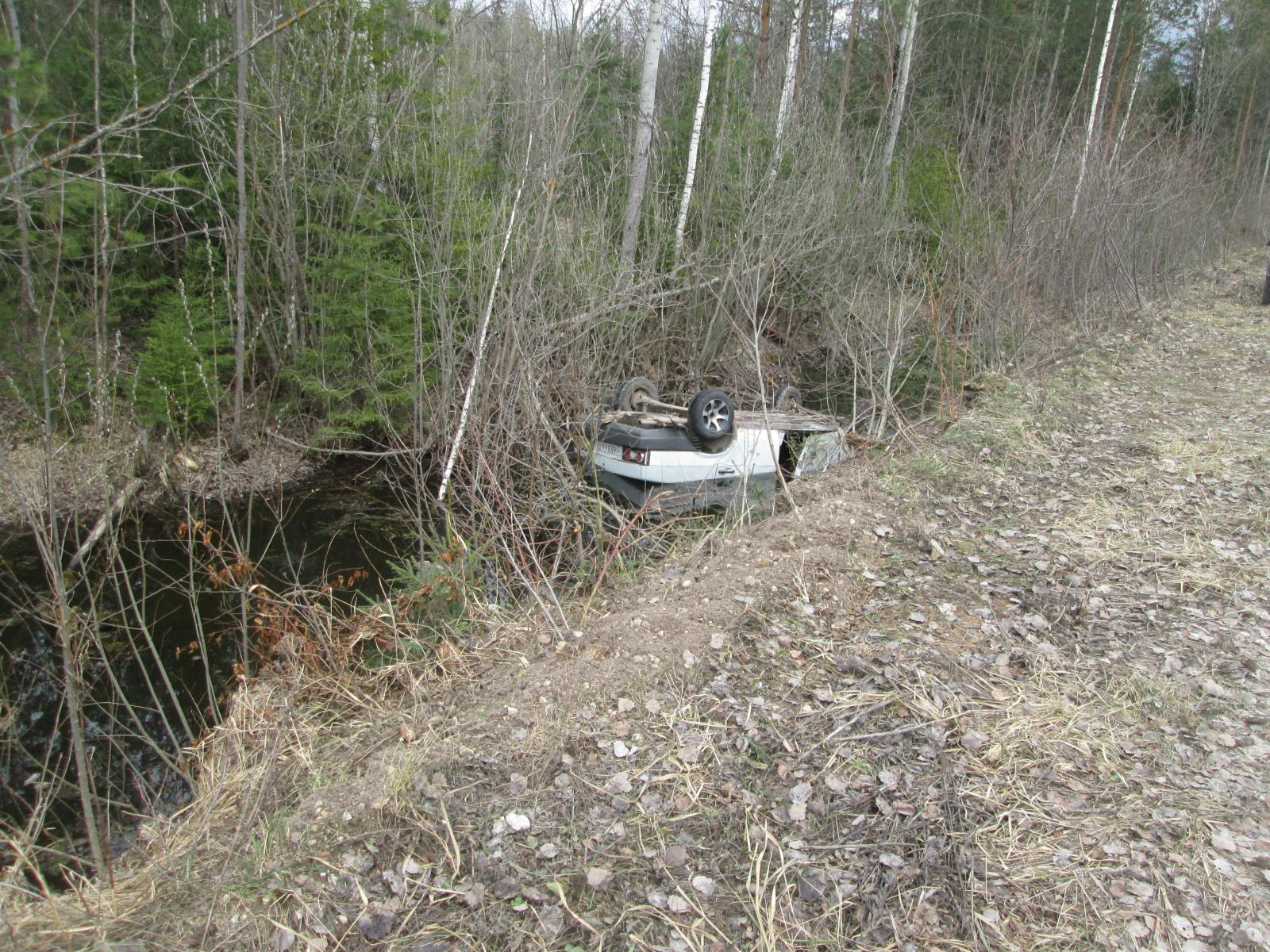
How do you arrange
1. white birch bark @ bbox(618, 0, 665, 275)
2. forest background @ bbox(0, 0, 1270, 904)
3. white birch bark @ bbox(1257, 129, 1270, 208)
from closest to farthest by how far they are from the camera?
forest background @ bbox(0, 0, 1270, 904) < white birch bark @ bbox(618, 0, 665, 275) < white birch bark @ bbox(1257, 129, 1270, 208)

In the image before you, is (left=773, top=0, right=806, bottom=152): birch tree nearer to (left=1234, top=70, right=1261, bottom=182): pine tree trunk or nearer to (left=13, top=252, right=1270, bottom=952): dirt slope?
(left=13, top=252, right=1270, bottom=952): dirt slope

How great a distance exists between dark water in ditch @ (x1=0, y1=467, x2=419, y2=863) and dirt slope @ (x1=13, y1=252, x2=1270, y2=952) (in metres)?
0.92

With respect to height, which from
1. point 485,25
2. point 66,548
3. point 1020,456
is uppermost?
point 485,25

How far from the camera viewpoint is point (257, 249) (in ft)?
34.3

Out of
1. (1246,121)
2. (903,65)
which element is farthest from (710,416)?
(1246,121)

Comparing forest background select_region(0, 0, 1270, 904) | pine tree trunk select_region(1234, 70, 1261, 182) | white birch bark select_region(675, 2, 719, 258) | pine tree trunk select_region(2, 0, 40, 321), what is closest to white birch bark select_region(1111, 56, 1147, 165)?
forest background select_region(0, 0, 1270, 904)

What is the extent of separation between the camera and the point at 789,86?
13.5 m

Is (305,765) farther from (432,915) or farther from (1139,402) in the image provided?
(1139,402)

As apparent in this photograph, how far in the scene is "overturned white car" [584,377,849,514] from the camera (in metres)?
7.79

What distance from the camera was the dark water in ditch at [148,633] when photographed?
4.55 m

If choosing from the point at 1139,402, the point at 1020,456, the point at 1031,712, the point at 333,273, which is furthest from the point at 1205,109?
the point at 1031,712

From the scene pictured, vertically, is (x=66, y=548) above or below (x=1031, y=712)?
below

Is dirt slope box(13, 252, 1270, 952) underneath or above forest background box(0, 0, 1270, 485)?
underneath

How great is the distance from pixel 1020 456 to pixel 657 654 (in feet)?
14.9
